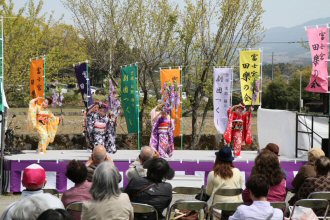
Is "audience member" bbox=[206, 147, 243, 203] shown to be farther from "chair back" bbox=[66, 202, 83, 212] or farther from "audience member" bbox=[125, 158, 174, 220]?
"chair back" bbox=[66, 202, 83, 212]

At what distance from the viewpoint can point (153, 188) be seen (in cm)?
534

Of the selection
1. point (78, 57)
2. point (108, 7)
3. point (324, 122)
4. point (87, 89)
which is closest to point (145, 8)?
point (108, 7)

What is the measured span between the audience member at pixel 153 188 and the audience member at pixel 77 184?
361mm

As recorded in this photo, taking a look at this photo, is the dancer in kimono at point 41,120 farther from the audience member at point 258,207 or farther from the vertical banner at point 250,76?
the audience member at point 258,207

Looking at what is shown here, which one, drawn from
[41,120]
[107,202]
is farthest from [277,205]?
[41,120]

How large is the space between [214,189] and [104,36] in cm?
1495

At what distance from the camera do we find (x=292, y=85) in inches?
1455

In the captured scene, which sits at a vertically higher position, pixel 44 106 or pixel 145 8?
pixel 145 8

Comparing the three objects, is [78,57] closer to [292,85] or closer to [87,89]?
[87,89]

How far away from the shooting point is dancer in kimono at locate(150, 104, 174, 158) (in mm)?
12547

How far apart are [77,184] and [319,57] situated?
22.2ft

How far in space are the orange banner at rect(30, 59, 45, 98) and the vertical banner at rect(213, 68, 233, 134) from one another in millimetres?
3641

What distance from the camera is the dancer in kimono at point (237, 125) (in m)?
12.5

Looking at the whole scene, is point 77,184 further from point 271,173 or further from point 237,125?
point 237,125
